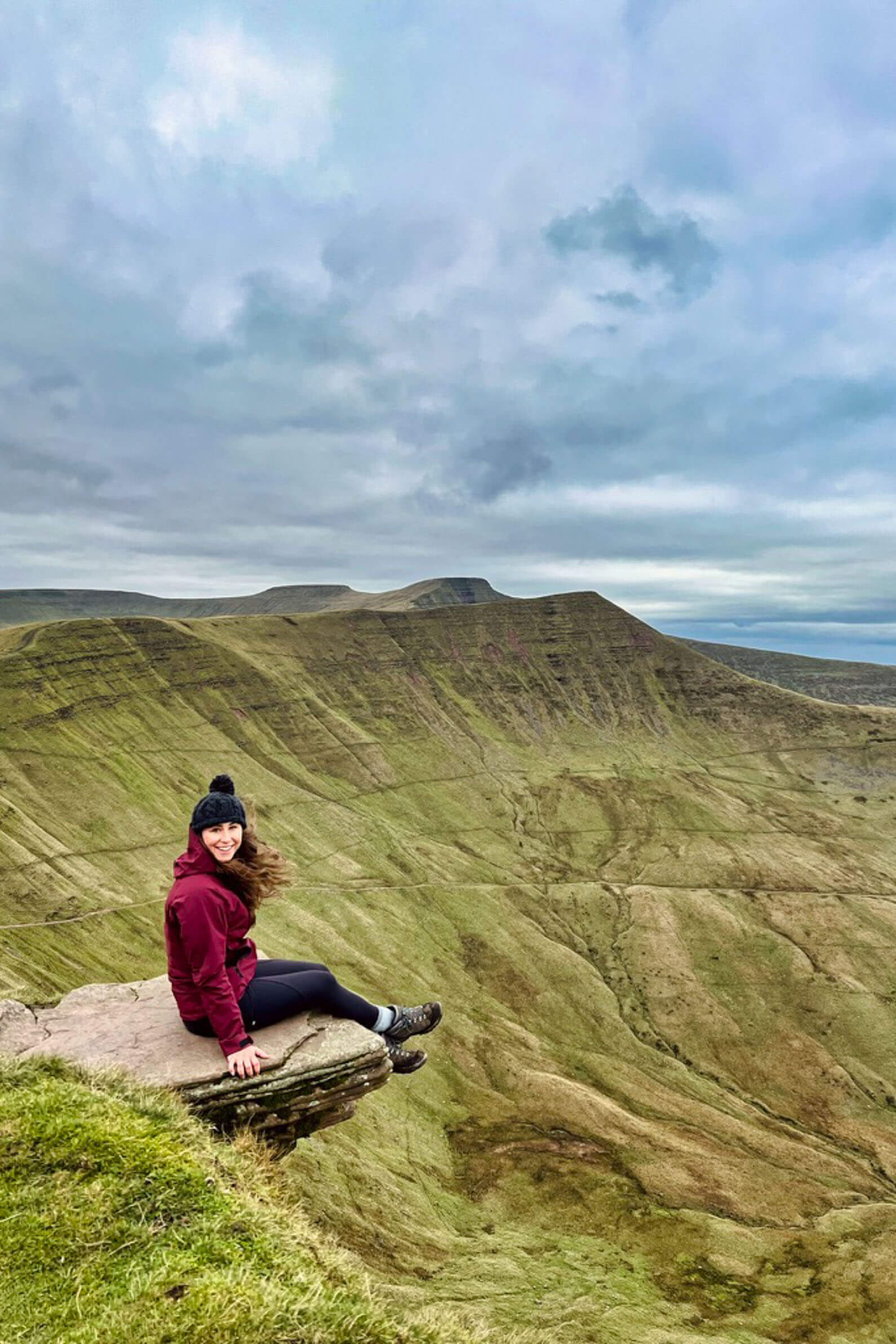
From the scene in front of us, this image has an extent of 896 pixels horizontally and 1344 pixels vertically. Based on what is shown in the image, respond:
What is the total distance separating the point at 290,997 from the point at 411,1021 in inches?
117

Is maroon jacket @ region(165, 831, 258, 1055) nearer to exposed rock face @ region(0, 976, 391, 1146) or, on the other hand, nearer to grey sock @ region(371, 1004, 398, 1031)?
exposed rock face @ region(0, 976, 391, 1146)

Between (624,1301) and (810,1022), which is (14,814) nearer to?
(624,1301)

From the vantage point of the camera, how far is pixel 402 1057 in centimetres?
1317

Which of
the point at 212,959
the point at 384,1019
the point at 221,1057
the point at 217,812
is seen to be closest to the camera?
the point at 212,959

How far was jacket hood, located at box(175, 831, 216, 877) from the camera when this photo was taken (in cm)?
1037

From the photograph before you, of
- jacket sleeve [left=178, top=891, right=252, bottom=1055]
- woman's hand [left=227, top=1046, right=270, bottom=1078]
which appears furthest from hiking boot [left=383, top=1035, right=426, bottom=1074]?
jacket sleeve [left=178, top=891, right=252, bottom=1055]

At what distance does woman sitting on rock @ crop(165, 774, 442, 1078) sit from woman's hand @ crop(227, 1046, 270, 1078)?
11 mm

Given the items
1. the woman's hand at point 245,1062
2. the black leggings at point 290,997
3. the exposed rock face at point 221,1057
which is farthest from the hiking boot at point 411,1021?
the woman's hand at point 245,1062

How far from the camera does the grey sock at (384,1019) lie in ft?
41.9

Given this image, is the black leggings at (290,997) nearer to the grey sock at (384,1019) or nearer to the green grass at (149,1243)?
the grey sock at (384,1019)

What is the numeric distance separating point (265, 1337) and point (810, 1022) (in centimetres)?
13471

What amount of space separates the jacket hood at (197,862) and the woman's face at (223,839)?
147mm

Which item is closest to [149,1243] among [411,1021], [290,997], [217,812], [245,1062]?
[245,1062]

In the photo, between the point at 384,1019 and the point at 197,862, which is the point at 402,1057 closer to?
the point at 384,1019
